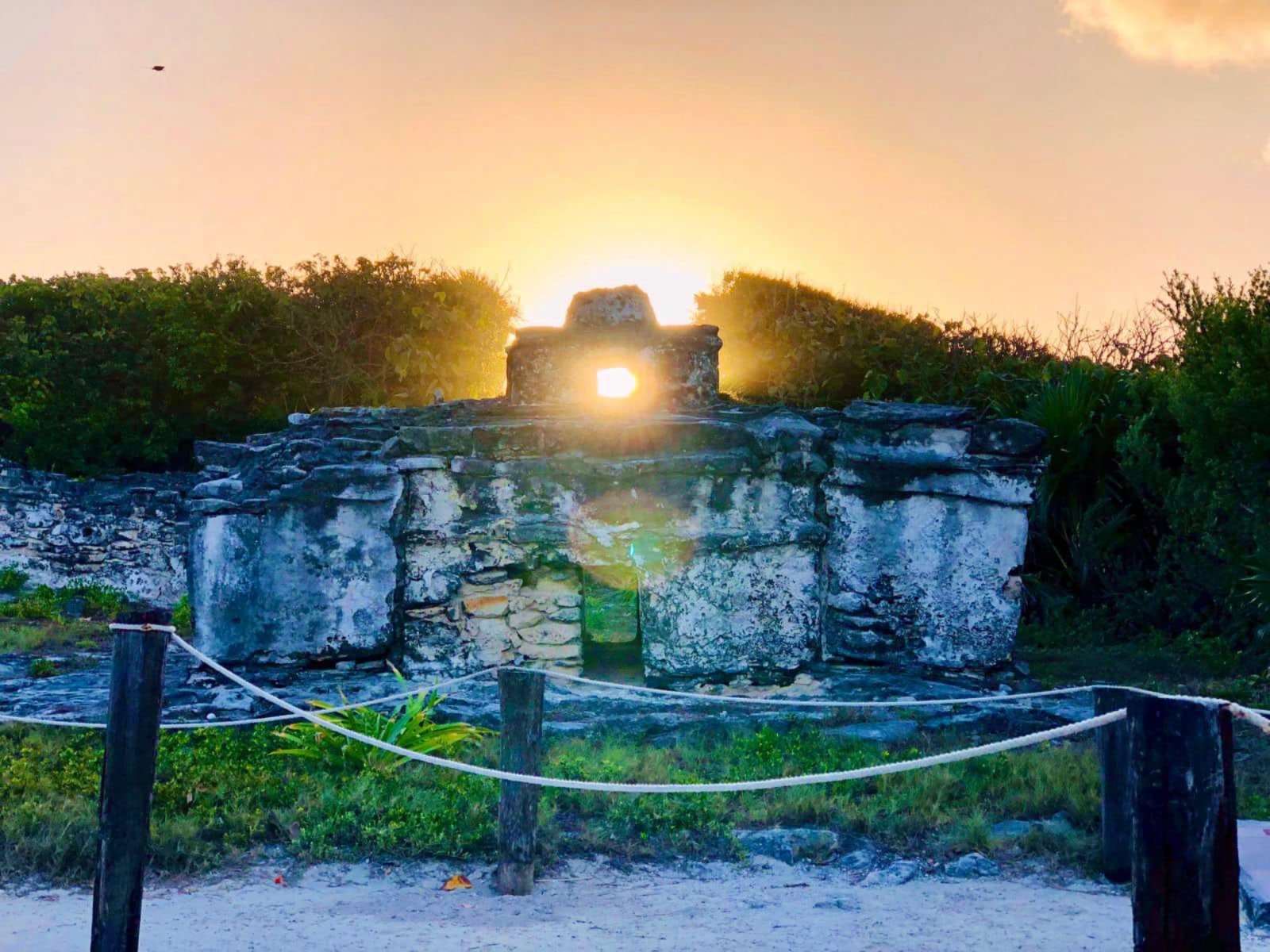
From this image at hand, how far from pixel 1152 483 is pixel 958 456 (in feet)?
14.4

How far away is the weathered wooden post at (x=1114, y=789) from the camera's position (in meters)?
5.39

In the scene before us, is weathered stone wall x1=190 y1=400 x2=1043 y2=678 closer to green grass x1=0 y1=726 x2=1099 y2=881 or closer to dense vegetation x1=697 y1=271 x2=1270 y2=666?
green grass x1=0 y1=726 x2=1099 y2=881

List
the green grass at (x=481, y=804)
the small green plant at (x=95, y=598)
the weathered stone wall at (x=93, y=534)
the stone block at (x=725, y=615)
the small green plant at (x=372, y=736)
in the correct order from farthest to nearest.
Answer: the weathered stone wall at (x=93, y=534)
the small green plant at (x=95, y=598)
the stone block at (x=725, y=615)
the small green plant at (x=372, y=736)
the green grass at (x=481, y=804)

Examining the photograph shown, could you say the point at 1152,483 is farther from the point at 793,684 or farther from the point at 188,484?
the point at 188,484

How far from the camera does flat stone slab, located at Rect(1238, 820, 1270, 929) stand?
4.93 m

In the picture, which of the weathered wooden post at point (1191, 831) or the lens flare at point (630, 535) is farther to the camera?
the lens flare at point (630, 535)

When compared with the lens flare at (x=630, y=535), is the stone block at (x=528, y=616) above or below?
below

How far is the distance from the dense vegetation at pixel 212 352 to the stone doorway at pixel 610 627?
31.6 ft

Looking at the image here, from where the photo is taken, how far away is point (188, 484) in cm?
1606

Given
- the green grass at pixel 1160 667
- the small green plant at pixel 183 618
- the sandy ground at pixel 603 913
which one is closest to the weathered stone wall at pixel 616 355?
Answer: the green grass at pixel 1160 667

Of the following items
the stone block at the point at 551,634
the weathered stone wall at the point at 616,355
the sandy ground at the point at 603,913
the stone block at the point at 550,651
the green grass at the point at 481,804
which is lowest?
the sandy ground at the point at 603,913

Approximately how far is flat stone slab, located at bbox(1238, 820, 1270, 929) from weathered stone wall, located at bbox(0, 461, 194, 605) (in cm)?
1322

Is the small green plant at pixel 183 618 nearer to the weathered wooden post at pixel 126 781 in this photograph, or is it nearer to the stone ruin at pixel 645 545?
the stone ruin at pixel 645 545

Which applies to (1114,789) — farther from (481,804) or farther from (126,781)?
(126,781)
